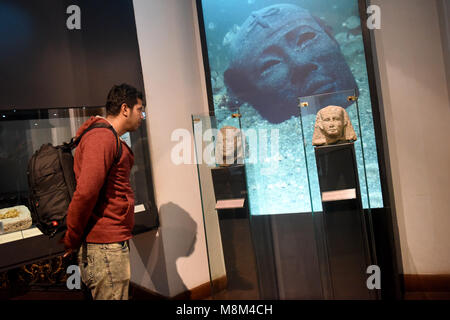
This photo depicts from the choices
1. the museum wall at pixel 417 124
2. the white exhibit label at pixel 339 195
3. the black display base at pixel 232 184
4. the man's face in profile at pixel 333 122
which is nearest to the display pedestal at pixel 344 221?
the white exhibit label at pixel 339 195

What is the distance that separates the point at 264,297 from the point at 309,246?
591mm

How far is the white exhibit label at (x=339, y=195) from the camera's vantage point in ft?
8.64

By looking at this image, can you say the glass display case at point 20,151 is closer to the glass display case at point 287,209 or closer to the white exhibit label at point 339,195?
the glass display case at point 287,209

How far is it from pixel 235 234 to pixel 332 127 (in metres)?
1.09

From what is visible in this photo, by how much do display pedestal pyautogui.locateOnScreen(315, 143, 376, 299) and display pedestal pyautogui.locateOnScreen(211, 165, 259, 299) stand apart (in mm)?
600

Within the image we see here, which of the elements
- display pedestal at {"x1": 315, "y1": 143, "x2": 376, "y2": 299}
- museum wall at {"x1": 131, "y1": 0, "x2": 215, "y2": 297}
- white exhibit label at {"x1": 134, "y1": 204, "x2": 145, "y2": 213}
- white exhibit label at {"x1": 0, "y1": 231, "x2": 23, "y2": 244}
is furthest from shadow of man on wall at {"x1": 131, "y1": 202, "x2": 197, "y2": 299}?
display pedestal at {"x1": 315, "y1": 143, "x2": 376, "y2": 299}

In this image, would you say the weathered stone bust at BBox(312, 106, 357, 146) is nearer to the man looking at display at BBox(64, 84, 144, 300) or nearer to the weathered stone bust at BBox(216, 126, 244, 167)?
the weathered stone bust at BBox(216, 126, 244, 167)

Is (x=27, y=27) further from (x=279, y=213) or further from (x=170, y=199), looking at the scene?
(x=279, y=213)

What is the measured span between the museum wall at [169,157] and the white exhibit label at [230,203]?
0.77 metres

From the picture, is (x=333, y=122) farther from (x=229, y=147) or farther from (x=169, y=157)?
(x=169, y=157)

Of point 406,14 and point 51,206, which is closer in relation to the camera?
point 51,206

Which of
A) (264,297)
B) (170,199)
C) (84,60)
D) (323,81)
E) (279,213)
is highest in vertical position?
(84,60)

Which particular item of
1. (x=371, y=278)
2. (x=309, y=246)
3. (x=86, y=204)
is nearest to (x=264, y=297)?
(x=309, y=246)

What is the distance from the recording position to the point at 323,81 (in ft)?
11.6
